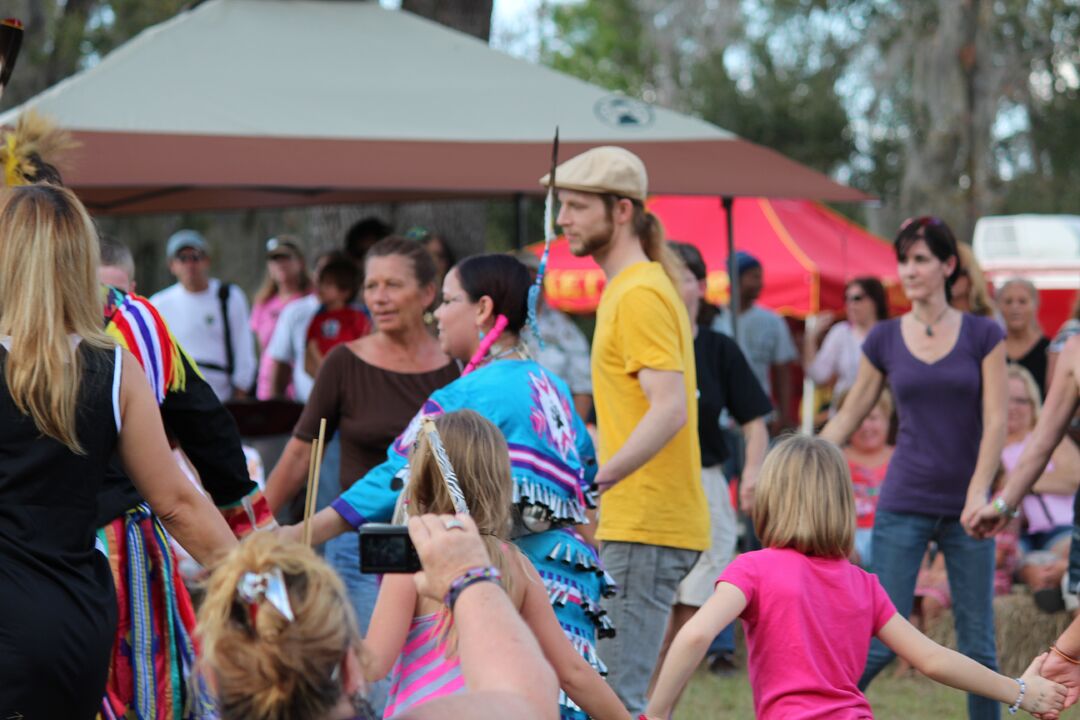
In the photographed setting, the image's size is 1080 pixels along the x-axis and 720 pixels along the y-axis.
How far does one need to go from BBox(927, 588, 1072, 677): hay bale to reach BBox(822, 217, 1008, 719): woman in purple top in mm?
2005

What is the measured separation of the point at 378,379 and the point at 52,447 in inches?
96.7

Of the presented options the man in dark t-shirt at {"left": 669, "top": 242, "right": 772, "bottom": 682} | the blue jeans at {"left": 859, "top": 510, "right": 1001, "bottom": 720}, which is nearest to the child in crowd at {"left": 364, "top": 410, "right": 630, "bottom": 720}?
the blue jeans at {"left": 859, "top": 510, "right": 1001, "bottom": 720}

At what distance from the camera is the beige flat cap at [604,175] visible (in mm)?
4961

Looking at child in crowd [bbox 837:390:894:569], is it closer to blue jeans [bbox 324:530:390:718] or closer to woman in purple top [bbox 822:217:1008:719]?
woman in purple top [bbox 822:217:1008:719]

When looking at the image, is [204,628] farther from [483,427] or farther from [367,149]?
[367,149]

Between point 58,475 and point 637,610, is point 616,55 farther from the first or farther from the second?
point 58,475

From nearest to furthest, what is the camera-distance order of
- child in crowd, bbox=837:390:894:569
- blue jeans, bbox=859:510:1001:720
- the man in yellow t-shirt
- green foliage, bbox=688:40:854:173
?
the man in yellow t-shirt < blue jeans, bbox=859:510:1001:720 < child in crowd, bbox=837:390:894:569 < green foliage, bbox=688:40:854:173

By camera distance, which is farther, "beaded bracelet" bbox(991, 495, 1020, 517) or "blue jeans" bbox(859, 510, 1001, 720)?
"blue jeans" bbox(859, 510, 1001, 720)

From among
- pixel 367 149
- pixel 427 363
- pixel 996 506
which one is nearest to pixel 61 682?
pixel 427 363

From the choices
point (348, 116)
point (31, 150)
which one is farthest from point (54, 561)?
point (348, 116)

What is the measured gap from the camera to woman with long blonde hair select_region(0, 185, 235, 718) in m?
2.87

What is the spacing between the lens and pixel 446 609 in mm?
3121

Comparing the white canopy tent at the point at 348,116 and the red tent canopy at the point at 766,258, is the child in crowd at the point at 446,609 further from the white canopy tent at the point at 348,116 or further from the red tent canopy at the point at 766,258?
the red tent canopy at the point at 766,258


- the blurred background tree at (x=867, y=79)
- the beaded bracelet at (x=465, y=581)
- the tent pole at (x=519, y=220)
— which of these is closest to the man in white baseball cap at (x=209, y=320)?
the tent pole at (x=519, y=220)
